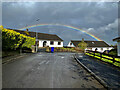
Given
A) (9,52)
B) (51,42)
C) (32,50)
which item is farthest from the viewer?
(51,42)

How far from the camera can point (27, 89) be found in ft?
11.6

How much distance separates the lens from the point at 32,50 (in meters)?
23.3

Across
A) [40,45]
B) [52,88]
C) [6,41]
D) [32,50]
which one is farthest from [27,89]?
[40,45]

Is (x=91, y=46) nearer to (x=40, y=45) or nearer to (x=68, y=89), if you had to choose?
(x=40, y=45)

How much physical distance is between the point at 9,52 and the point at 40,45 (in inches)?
823

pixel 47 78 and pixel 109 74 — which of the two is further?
pixel 109 74

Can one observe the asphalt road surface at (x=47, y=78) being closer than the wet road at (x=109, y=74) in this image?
Yes

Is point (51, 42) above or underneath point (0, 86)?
above

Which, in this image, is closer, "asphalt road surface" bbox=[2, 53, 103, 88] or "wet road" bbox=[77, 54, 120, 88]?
"asphalt road surface" bbox=[2, 53, 103, 88]

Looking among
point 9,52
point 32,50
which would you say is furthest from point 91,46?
point 9,52

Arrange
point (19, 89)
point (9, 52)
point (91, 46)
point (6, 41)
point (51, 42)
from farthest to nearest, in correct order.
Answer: point (91, 46)
point (51, 42)
point (9, 52)
point (6, 41)
point (19, 89)

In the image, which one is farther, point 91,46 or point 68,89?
point 91,46

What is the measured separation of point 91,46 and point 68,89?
49929 millimetres

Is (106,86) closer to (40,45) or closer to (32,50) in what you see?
(32,50)
